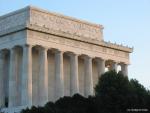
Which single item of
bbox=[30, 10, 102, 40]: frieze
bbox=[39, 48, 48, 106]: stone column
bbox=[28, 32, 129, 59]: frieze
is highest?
bbox=[30, 10, 102, 40]: frieze

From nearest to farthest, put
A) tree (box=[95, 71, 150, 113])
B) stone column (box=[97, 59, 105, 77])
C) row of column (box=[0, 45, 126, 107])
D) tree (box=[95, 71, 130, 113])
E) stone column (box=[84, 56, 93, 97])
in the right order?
tree (box=[95, 71, 130, 113]) < tree (box=[95, 71, 150, 113]) < row of column (box=[0, 45, 126, 107]) < stone column (box=[84, 56, 93, 97]) < stone column (box=[97, 59, 105, 77])

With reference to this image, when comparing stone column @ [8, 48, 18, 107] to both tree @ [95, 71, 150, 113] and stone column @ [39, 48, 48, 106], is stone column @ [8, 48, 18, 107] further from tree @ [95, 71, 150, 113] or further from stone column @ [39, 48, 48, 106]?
tree @ [95, 71, 150, 113]

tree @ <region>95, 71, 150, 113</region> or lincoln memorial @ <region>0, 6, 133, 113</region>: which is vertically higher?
lincoln memorial @ <region>0, 6, 133, 113</region>

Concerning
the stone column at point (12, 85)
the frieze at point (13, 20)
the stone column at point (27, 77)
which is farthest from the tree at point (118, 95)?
the frieze at point (13, 20)

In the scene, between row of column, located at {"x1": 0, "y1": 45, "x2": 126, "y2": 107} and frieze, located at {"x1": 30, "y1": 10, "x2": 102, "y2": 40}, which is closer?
row of column, located at {"x1": 0, "y1": 45, "x2": 126, "y2": 107}

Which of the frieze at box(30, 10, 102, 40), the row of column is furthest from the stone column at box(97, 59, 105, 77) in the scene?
the frieze at box(30, 10, 102, 40)

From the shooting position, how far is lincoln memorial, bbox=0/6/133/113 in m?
73.8

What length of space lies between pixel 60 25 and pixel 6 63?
11070mm

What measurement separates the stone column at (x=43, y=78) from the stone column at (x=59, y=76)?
97.0 inches

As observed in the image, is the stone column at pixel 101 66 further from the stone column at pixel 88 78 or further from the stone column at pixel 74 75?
the stone column at pixel 74 75

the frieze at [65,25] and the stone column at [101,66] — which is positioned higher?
the frieze at [65,25]

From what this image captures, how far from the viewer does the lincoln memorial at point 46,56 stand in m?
73.8

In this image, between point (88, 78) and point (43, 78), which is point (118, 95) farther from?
point (88, 78)

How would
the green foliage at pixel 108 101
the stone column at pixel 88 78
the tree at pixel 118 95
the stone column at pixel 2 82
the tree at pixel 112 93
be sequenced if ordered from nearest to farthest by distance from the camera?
→ the green foliage at pixel 108 101 < the tree at pixel 112 93 < the tree at pixel 118 95 < the stone column at pixel 2 82 < the stone column at pixel 88 78
